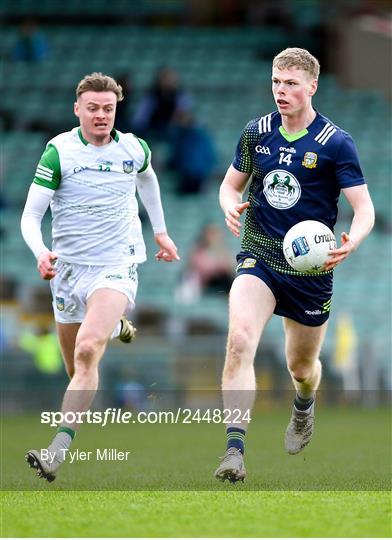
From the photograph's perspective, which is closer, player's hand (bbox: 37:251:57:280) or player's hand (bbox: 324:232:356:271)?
player's hand (bbox: 324:232:356:271)

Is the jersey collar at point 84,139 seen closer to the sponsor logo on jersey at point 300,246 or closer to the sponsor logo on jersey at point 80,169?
the sponsor logo on jersey at point 80,169

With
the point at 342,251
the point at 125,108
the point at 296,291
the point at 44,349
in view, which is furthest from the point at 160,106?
the point at 342,251

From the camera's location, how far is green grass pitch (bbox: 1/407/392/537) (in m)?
6.63

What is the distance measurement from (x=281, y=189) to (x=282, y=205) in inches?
4.1

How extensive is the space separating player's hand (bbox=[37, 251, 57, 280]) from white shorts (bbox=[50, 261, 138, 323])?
0.57 metres

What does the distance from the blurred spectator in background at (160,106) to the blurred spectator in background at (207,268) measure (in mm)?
2948

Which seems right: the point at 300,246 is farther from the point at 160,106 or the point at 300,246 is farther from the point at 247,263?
the point at 160,106

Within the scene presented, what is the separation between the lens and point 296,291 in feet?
30.1

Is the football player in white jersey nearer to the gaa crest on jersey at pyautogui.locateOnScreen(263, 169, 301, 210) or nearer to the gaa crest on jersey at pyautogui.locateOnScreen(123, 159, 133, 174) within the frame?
the gaa crest on jersey at pyautogui.locateOnScreen(123, 159, 133, 174)

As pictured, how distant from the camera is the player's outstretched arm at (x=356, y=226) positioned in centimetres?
845

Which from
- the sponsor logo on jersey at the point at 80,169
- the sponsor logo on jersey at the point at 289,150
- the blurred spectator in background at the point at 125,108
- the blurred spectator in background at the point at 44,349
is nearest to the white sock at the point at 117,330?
the sponsor logo on jersey at the point at 80,169

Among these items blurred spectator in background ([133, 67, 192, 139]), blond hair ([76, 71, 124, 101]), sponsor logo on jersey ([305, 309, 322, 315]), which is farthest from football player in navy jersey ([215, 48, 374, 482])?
blurred spectator in background ([133, 67, 192, 139])

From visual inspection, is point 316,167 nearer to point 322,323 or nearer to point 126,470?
point 322,323

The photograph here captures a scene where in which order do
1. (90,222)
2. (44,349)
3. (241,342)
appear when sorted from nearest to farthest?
(241,342) < (90,222) < (44,349)
